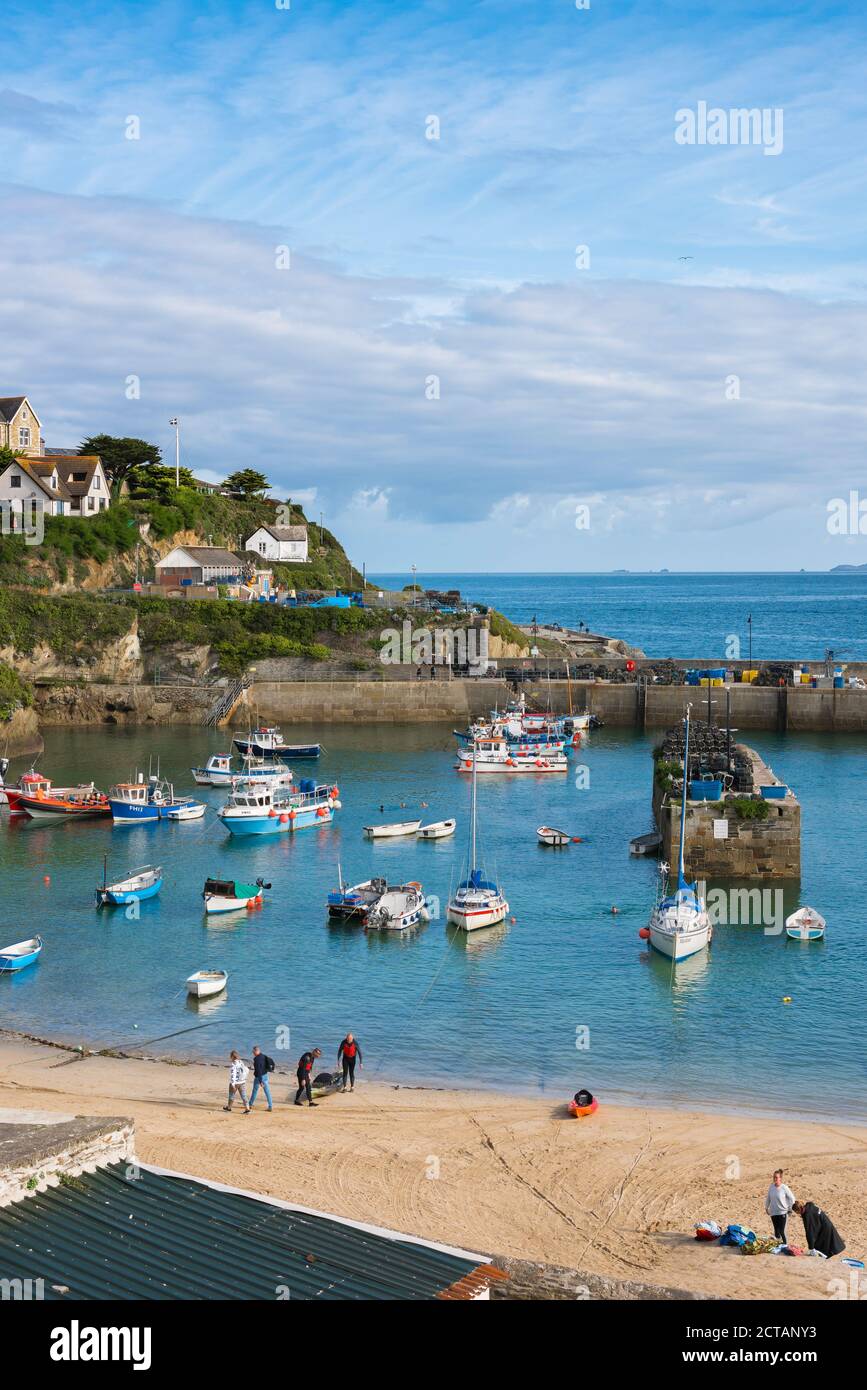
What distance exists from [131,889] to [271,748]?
2206 cm

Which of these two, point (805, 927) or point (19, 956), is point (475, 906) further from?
point (19, 956)

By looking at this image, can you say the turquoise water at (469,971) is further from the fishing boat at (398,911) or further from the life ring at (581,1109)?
the life ring at (581,1109)

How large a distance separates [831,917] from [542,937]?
7.85m

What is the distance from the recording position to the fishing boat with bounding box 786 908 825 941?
32938mm

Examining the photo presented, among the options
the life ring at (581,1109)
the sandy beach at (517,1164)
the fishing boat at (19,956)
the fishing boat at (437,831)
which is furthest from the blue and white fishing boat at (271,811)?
the life ring at (581,1109)

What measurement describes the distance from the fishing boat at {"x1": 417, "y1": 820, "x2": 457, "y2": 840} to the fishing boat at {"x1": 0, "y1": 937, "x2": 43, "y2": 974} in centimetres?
1648

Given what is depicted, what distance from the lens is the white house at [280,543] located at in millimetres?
97438

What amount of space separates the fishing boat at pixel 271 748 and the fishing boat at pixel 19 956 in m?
26.6

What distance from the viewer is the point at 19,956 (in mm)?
31109

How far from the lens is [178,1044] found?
86.1 ft

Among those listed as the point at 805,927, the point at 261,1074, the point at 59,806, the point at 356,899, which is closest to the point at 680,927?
the point at 805,927

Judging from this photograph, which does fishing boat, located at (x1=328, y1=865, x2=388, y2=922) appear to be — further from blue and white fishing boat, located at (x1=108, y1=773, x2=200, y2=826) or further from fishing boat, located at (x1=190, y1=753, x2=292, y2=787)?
blue and white fishing boat, located at (x1=108, y1=773, x2=200, y2=826)
